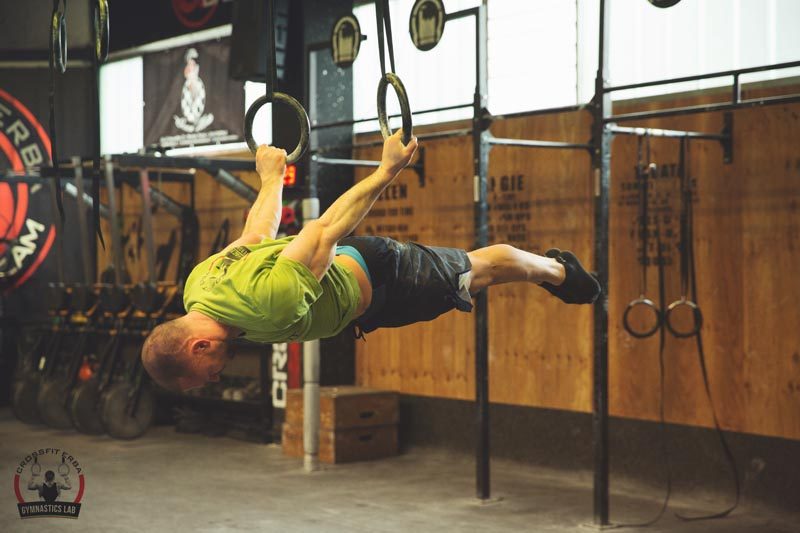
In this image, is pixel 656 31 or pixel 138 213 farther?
pixel 138 213

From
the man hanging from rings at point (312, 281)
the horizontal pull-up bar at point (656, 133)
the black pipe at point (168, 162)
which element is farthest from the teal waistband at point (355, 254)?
the black pipe at point (168, 162)

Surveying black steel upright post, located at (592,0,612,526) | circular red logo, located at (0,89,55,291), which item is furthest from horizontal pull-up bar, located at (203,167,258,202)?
black steel upright post, located at (592,0,612,526)

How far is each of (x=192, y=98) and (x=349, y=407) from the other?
12.5 ft

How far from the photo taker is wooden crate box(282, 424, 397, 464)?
6.77 metres

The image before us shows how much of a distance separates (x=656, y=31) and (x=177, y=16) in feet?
17.0

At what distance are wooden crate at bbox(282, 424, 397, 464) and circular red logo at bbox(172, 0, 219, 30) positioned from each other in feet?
13.0

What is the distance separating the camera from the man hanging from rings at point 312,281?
3.15m

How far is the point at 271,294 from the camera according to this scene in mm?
3080

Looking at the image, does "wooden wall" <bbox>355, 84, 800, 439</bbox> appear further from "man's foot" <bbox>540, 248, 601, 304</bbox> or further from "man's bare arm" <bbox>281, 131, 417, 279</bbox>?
"man's bare arm" <bbox>281, 131, 417, 279</bbox>

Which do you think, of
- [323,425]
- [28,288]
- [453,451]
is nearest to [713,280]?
[453,451]

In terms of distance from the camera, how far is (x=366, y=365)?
7.58 metres

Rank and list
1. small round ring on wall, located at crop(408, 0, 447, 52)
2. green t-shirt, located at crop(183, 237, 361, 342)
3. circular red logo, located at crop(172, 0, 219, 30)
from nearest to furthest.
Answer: green t-shirt, located at crop(183, 237, 361, 342) → small round ring on wall, located at crop(408, 0, 447, 52) → circular red logo, located at crop(172, 0, 219, 30)

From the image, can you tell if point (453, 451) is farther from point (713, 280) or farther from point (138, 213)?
point (138, 213)

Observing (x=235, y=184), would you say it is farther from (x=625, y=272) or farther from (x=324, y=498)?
(x=625, y=272)
